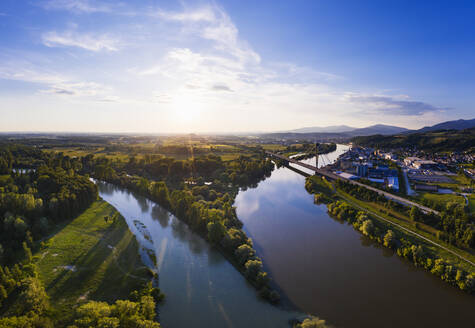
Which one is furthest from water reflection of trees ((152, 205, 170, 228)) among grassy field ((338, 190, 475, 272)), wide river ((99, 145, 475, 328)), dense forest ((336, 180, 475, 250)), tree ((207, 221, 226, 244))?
dense forest ((336, 180, 475, 250))

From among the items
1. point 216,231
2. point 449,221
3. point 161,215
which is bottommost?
point 161,215

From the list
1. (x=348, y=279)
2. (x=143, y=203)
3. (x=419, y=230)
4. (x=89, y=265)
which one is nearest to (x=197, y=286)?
(x=89, y=265)

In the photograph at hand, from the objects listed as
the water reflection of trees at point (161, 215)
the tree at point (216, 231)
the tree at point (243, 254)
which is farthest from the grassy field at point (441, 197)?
the water reflection of trees at point (161, 215)

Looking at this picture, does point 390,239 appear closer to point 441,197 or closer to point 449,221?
point 449,221

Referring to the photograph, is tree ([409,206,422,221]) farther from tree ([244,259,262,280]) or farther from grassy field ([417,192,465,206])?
tree ([244,259,262,280])

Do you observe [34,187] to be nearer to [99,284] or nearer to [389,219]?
[99,284]

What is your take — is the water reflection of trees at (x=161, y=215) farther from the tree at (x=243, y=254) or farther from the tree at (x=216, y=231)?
the tree at (x=243, y=254)
